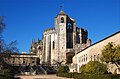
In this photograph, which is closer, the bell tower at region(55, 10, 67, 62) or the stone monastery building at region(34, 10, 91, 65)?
the bell tower at region(55, 10, 67, 62)

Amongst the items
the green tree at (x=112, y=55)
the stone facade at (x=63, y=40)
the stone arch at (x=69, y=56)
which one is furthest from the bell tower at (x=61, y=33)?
the green tree at (x=112, y=55)

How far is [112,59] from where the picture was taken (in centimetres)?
3228

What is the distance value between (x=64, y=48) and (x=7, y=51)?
56.5 m

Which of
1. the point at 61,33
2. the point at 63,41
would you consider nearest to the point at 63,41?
the point at 63,41

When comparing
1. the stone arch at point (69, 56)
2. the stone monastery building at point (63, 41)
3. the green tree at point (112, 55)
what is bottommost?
the green tree at point (112, 55)

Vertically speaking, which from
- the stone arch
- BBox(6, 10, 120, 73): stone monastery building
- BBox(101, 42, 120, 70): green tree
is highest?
BBox(6, 10, 120, 73): stone monastery building

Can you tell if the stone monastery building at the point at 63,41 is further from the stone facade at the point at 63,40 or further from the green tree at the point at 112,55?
the green tree at the point at 112,55

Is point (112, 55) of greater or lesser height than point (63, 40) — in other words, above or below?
below

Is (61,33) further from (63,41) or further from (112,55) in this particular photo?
(112,55)

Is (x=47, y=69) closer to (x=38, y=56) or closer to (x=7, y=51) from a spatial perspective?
(x=38, y=56)

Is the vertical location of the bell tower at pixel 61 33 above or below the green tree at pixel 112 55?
above

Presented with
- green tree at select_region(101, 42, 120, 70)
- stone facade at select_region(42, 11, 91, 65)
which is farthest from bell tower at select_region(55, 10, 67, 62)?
green tree at select_region(101, 42, 120, 70)

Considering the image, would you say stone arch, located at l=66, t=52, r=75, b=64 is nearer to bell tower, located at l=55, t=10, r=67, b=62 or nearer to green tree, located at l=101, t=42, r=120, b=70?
bell tower, located at l=55, t=10, r=67, b=62

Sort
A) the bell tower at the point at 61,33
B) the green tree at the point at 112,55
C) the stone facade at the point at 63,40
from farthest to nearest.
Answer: the stone facade at the point at 63,40, the bell tower at the point at 61,33, the green tree at the point at 112,55
